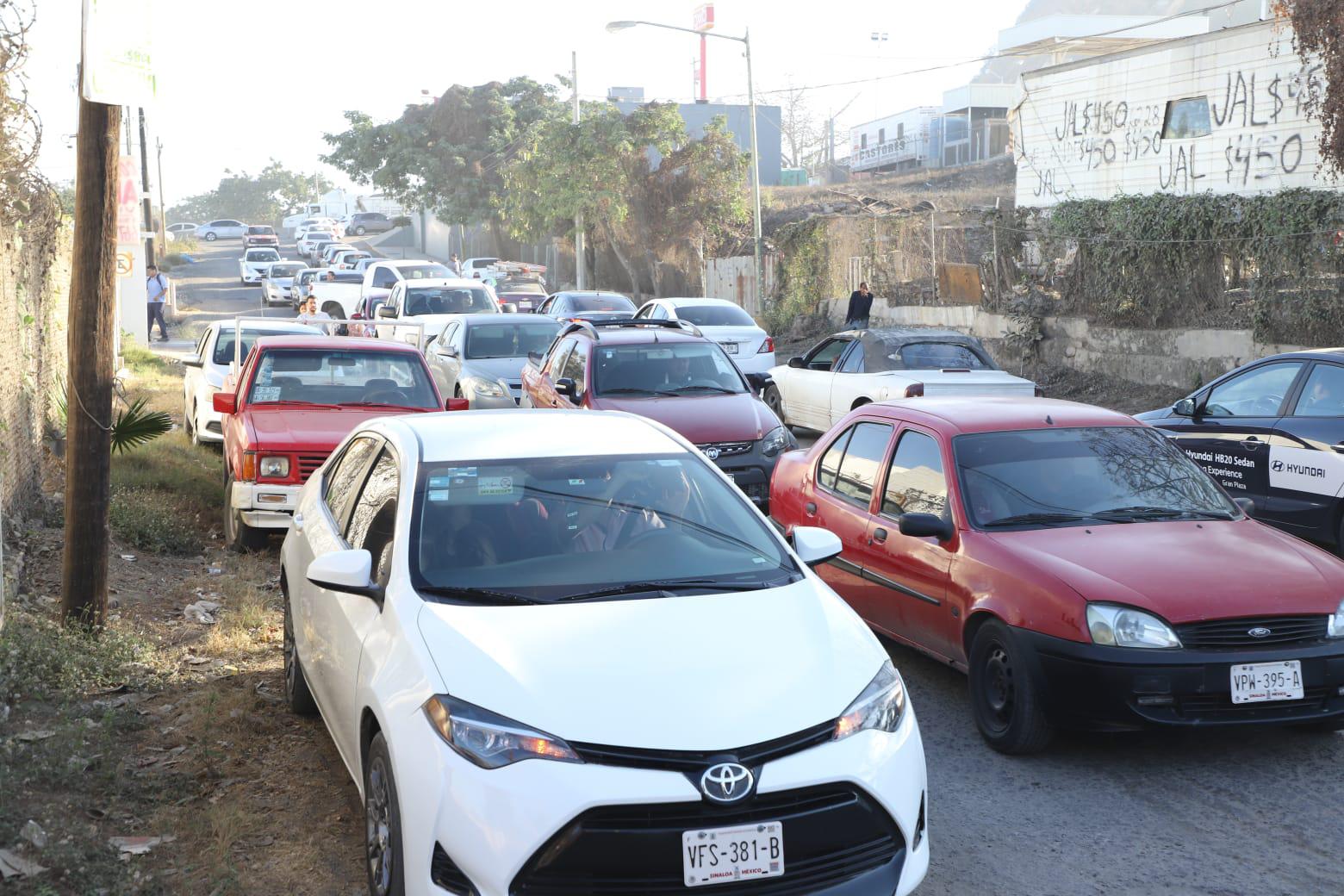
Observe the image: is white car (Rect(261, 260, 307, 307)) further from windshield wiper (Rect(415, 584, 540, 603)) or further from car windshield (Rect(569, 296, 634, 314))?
windshield wiper (Rect(415, 584, 540, 603))

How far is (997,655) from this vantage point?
6098 millimetres

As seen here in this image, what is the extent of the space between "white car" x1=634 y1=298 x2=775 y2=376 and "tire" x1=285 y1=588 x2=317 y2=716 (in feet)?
41.5

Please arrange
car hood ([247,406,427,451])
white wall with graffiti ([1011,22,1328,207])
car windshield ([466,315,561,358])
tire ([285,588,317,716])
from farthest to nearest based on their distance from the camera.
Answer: white wall with graffiti ([1011,22,1328,207]) < car windshield ([466,315,561,358]) < car hood ([247,406,427,451]) < tire ([285,588,317,716])

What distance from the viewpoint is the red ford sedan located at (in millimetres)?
5547

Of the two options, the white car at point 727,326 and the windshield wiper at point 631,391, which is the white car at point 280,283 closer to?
the white car at point 727,326

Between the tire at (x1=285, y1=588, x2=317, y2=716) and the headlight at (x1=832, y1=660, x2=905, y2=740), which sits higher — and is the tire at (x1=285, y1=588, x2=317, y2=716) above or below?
below

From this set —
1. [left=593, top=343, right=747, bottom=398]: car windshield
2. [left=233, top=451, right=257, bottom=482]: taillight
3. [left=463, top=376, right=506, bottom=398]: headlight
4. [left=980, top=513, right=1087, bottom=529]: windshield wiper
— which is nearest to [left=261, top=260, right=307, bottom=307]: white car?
[left=463, top=376, right=506, bottom=398]: headlight

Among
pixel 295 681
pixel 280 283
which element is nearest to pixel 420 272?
pixel 280 283

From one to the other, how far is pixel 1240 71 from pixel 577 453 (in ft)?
67.3

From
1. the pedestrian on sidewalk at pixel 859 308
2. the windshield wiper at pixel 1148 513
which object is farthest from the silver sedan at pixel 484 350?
the windshield wiper at pixel 1148 513

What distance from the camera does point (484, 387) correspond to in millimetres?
16594

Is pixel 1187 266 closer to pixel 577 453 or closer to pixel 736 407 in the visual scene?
pixel 736 407

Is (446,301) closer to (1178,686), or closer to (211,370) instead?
(211,370)

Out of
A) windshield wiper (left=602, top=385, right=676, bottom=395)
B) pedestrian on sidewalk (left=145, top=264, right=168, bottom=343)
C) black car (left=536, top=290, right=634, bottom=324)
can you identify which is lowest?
windshield wiper (left=602, top=385, right=676, bottom=395)
